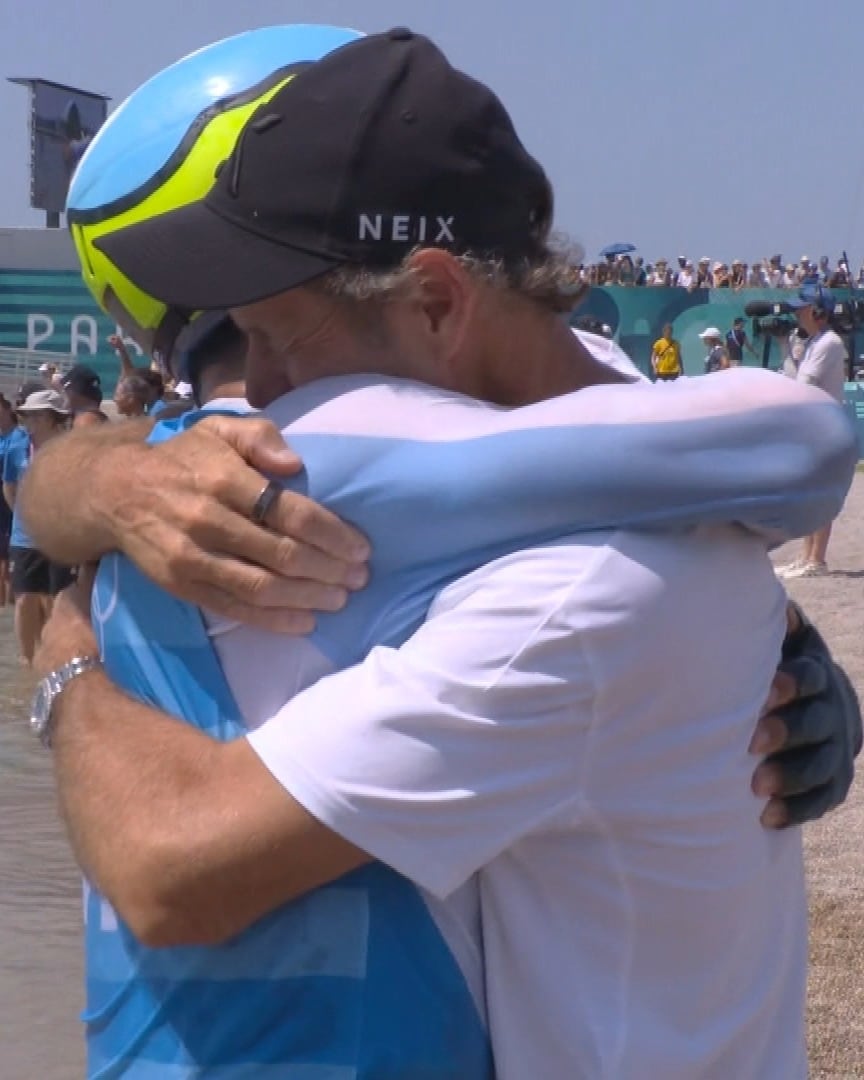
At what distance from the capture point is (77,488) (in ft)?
5.53

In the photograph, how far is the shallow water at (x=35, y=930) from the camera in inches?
216

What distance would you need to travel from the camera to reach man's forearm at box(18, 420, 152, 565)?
1.63m

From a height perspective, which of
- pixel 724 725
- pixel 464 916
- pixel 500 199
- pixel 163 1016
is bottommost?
pixel 163 1016

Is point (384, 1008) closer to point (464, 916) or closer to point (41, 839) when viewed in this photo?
point (464, 916)

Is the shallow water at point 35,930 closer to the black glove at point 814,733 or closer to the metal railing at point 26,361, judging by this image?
the black glove at point 814,733

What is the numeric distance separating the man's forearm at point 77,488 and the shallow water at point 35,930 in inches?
152

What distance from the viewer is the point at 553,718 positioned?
138cm

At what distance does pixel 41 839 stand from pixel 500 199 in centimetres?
723

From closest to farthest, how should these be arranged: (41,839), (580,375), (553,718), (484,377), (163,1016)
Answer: (553,718), (163,1016), (484,377), (580,375), (41,839)

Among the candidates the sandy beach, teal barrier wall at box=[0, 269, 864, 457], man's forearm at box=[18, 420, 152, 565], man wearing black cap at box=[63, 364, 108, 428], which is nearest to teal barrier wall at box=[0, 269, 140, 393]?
teal barrier wall at box=[0, 269, 864, 457]

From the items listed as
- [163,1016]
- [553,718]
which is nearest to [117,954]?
[163,1016]

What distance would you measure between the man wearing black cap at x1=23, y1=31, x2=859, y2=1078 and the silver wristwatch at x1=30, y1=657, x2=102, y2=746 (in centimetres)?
3

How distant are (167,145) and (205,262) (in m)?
0.31

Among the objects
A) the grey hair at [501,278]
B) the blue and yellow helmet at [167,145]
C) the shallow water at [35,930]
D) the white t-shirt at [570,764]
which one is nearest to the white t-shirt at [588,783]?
the white t-shirt at [570,764]
